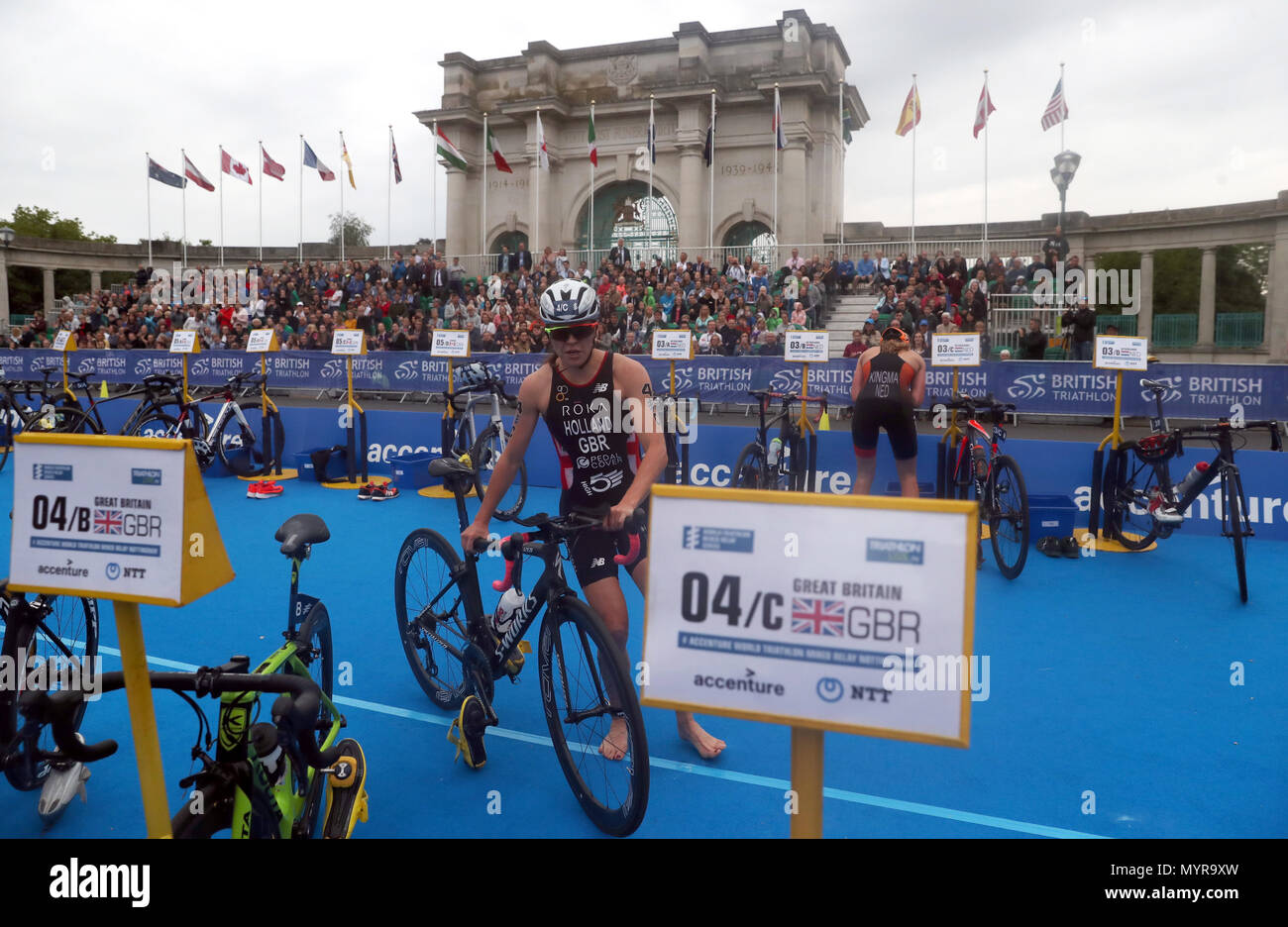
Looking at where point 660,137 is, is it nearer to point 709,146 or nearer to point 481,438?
point 709,146

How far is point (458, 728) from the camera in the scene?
13.4 ft

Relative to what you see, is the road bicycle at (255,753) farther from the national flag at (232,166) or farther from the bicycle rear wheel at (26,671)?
the national flag at (232,166)

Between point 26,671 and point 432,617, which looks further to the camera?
point 432,617

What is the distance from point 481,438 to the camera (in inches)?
382

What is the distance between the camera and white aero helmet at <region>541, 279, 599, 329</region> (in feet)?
12.2

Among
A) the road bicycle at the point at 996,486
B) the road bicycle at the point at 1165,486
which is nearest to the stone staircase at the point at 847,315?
the road bicycle at the point at 1165,486

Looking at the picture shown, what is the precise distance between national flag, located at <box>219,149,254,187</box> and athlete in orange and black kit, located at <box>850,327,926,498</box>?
29159mm

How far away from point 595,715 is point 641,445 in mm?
1216

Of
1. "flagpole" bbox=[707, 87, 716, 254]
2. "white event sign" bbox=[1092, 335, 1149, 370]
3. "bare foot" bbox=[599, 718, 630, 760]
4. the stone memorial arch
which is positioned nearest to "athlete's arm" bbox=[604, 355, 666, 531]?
"bare foot" bbox=[599, 718, 630, 760]

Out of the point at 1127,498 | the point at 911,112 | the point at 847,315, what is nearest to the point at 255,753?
the point at 1127,498

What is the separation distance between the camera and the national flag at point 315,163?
1184 inches

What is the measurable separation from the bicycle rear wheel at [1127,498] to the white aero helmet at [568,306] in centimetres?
611

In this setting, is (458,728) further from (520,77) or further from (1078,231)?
(520,77)
